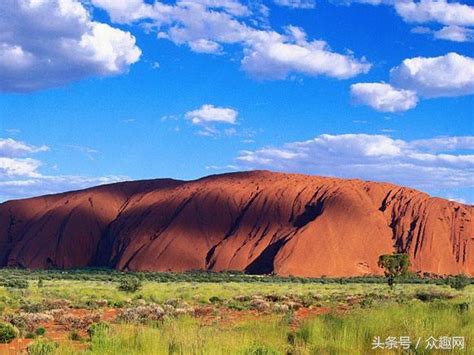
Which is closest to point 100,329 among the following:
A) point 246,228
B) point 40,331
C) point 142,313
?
point 40,331

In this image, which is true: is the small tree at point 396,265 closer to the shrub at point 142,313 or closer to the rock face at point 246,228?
the rock face at point 246,228

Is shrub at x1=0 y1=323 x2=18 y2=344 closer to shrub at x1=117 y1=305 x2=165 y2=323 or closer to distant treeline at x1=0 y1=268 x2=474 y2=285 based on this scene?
shrub at x1=117 y1=305 x2=165 y2=323

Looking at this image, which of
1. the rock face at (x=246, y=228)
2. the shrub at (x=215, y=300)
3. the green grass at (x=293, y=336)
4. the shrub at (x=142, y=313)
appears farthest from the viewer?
the rock face at (x=246, y=228)

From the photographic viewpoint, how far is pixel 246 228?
91.2m

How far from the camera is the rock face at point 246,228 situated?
273 feet

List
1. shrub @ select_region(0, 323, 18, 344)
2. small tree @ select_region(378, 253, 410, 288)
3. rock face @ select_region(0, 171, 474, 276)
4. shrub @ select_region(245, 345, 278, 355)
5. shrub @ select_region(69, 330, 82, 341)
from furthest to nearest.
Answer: rock face @ select_region(0, 171, 474, 276)
small tree @ select_region(378, 253, 410, 288)
shrub @ select_region(0, 323, 18, 344)
shrub @ select_region(69, 330, 82, 341)
shrub @ select_region(245, 345, 278, 355)

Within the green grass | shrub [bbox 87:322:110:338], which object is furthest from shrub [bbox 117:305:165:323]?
the green grass

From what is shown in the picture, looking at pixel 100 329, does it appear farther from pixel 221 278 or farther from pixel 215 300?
pixel 221 278

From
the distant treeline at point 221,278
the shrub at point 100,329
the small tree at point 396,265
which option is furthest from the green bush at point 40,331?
the distant treeline at point 221,278

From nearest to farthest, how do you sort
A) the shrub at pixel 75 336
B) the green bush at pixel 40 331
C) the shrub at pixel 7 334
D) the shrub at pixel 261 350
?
the shrub at pixel 261 350, the shrub at pixel 75 336, the shrub at pixel 7 334, the green bush at pixel 40 331

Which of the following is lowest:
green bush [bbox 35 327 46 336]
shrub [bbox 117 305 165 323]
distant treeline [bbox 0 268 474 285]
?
distant treeline [bbox 0 268 474 285]

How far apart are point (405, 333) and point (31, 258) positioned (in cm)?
9618

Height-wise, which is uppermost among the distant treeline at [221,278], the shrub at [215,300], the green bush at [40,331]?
the green bush at [40,331]

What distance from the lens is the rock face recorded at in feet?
273
